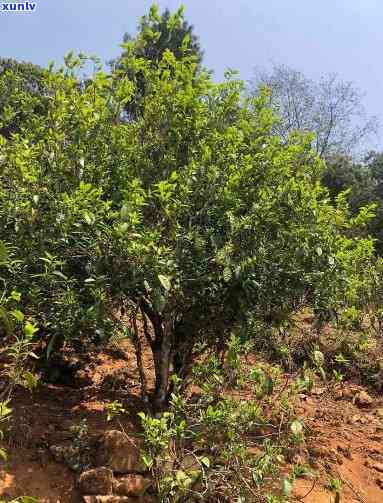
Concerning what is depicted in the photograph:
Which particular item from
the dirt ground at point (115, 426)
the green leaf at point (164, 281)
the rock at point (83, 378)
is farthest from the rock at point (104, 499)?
the rock at point (83, 378)

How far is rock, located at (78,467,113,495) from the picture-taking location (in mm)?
2746

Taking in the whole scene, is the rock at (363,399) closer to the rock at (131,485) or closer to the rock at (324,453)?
the rock at (324,453)

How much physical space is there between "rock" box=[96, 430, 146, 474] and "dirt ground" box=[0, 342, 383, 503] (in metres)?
0.21

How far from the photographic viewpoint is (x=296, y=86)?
71.9 ft

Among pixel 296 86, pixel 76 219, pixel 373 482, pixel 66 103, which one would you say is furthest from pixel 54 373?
pixel 296 86

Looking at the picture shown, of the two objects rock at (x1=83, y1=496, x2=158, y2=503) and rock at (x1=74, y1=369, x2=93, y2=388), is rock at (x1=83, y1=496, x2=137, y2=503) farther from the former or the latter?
rock at (x1=74, y1=369, x2=93, y2=388)

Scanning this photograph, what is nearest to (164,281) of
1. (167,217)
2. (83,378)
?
(167,217)

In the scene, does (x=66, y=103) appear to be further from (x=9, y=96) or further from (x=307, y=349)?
(x=307, y=349)

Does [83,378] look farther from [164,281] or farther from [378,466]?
[378,466]

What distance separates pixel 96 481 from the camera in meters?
2.77

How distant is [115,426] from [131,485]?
727 mm

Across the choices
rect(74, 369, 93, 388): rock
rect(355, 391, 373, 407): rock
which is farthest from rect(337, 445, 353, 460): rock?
rect(74, 369, 93, 388): rock

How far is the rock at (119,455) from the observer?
2.90 meters

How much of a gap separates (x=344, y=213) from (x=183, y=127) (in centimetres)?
128
